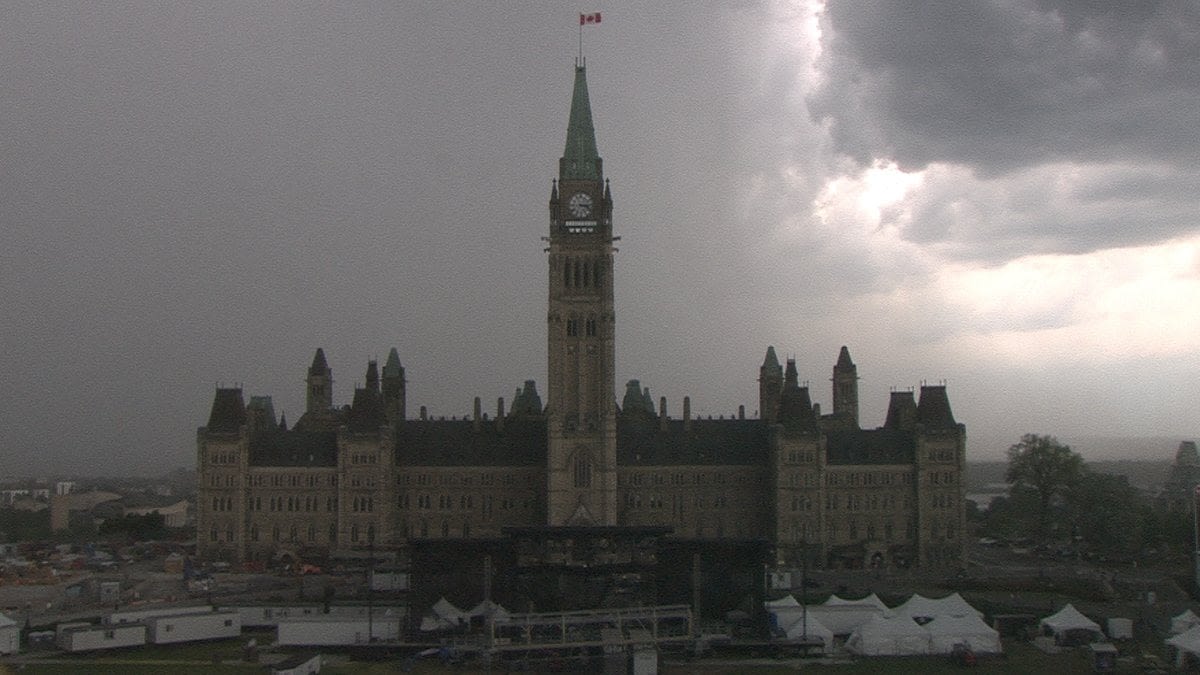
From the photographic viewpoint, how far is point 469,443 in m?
144

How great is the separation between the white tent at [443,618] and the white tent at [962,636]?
29521mm

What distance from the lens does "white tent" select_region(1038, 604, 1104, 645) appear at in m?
84.8

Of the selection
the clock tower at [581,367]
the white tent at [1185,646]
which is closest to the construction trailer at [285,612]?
the clock tower at [581,367]

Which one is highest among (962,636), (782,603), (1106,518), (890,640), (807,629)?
(1106,518)

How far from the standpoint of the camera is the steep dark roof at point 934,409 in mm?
139875

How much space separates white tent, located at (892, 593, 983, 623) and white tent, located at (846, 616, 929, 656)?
5.39 m

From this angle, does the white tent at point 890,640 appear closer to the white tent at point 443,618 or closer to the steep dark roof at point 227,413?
the white tent at point 443,618

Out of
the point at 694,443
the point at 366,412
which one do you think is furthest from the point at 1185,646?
the point at 366,412

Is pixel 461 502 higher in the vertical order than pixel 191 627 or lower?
→ higher

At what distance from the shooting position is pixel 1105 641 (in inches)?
3327

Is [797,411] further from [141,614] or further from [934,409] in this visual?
[141,614]

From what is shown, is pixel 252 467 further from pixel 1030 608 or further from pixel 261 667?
pixel 1030 608

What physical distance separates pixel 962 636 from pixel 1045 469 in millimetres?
76704

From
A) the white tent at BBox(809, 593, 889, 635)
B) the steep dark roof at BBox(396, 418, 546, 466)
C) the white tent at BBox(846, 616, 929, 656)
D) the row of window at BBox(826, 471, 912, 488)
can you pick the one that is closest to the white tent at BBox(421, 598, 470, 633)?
the white tent at BBox(809, 593, 889, 635)
